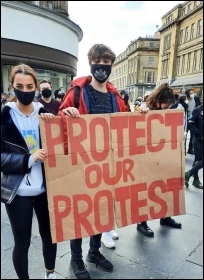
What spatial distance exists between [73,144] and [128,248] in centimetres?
117

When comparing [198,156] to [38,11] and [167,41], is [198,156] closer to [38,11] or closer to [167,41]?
[167,41]

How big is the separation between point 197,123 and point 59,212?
2.78 m

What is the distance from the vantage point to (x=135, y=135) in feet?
5.89

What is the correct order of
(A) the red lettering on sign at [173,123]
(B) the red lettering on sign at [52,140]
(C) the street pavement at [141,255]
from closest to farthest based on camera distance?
(B) the red lettering on sign at [52,140]
(C) the street pavement at [141,255]
(A) the red lettering on sign at [173,123]

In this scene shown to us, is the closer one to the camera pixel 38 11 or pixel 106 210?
pixel 38 11

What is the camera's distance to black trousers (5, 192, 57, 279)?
1.49 meters

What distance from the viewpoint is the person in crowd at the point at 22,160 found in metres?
1.44

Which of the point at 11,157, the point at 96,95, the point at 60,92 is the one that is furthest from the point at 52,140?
the point at 60,92

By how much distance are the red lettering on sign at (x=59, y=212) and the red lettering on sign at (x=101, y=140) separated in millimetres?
325

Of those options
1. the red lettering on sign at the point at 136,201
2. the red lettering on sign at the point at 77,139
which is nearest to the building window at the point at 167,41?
the red lettering on sign at the point at 77,139

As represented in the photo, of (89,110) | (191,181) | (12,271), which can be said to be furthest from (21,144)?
(191,181)

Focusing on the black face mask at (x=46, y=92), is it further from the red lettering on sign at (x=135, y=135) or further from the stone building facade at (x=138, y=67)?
the red lettering on sign at (x=135, y=135)

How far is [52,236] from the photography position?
5.32 feet

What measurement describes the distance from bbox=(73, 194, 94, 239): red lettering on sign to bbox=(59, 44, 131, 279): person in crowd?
0.22 metres
